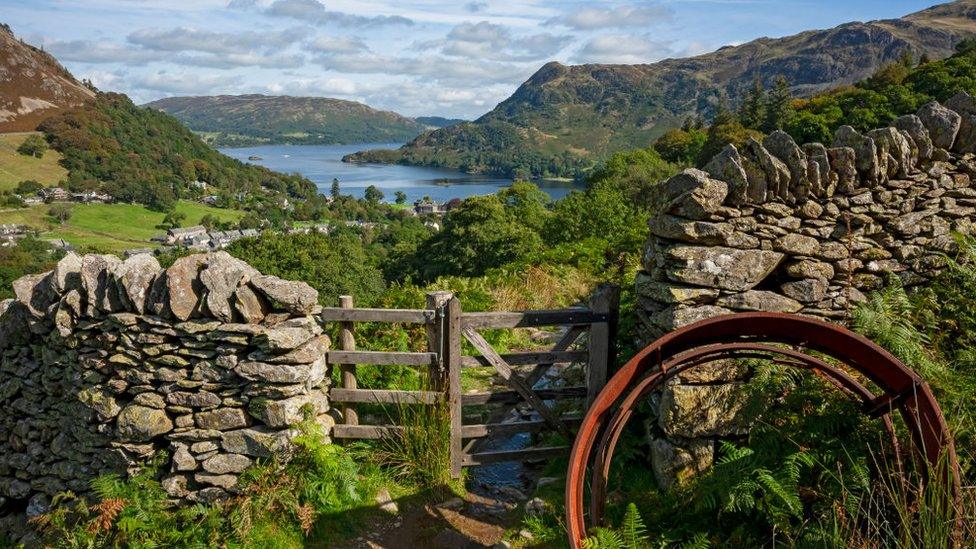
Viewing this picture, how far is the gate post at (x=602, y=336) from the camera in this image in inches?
243

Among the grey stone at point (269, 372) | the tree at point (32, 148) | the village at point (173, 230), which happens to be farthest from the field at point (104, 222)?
the grey stone at point (269, 372)

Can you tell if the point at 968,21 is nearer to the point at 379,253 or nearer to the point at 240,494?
the point at 379,253

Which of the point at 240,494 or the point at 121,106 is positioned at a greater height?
the point at 121,106

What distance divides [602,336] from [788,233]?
6.89 ft

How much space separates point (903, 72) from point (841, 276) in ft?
167

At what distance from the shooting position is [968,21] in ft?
545

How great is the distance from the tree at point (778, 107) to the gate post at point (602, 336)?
5014cm

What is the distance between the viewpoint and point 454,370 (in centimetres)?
611

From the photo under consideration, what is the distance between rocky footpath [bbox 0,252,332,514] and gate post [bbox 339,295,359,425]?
8.0 inches

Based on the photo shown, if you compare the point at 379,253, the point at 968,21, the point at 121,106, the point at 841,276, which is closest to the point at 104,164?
the point at 121,106

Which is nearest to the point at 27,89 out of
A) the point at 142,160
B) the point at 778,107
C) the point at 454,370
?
the point at 142,160

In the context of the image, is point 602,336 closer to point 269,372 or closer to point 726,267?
point 726,267

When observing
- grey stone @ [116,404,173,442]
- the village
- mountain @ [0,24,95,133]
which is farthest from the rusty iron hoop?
mountain @ [0,24,95,133]

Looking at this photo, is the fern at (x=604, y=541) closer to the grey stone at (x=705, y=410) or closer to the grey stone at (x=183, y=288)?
the grey stone at (x=705, y=410)
